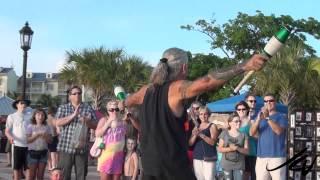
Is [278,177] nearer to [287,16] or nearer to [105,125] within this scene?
[105,125]

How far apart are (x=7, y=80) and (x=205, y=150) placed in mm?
114889

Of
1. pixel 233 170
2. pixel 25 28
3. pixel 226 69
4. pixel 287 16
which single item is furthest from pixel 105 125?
pixel 287 16

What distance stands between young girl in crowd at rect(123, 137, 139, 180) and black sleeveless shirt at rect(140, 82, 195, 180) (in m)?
4.85

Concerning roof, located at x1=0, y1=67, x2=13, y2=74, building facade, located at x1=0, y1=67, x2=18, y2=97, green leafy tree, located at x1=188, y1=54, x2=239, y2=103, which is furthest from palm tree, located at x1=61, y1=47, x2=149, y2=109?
roof, located at x1=0, y1=67, x2=13, y2=74

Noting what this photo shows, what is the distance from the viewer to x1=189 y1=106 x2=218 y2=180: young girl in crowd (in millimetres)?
9406

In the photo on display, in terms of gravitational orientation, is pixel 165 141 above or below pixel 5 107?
below

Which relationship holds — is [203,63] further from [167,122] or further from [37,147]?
[167,122]

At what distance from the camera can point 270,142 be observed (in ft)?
29.3

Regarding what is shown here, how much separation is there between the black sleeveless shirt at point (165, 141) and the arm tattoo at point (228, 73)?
0.47 m

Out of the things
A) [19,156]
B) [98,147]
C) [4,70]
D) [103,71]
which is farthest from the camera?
[4,70]

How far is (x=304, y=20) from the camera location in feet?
133

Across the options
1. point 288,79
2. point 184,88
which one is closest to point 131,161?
point 184,88

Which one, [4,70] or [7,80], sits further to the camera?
[4,70]

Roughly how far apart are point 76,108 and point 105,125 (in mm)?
561
